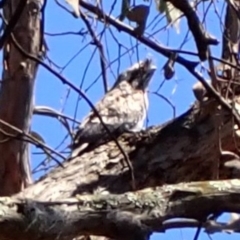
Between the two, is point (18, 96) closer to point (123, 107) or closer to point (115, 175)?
point (115, 175)

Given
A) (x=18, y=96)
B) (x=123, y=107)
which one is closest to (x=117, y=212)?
(x=18, y=96)

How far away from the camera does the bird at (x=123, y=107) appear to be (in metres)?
3.90

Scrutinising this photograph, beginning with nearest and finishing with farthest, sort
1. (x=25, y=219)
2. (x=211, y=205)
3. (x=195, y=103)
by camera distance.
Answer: (x=25, y=219), (x=211, y=205), (x=195, y=103)

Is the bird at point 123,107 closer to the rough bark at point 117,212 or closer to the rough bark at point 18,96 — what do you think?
the rough bark at point 18,96

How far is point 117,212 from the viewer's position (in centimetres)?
197

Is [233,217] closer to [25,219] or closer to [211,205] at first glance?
[211,205]

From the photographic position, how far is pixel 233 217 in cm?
222

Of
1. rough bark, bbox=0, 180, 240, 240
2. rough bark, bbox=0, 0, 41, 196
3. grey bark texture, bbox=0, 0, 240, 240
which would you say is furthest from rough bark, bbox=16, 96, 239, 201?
rough bark, bbox=0, 180, 240, 240

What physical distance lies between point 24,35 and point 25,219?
4.76 feet

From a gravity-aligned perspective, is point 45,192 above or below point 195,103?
below

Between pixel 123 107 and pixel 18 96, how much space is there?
1.35 m

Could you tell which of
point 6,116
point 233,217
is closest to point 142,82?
point 6,116

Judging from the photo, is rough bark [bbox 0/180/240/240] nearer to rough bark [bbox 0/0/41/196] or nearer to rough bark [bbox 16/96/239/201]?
rough bark [bbox 16/96/239/201]

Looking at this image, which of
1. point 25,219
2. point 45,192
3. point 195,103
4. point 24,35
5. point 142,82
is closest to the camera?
point 25,219
